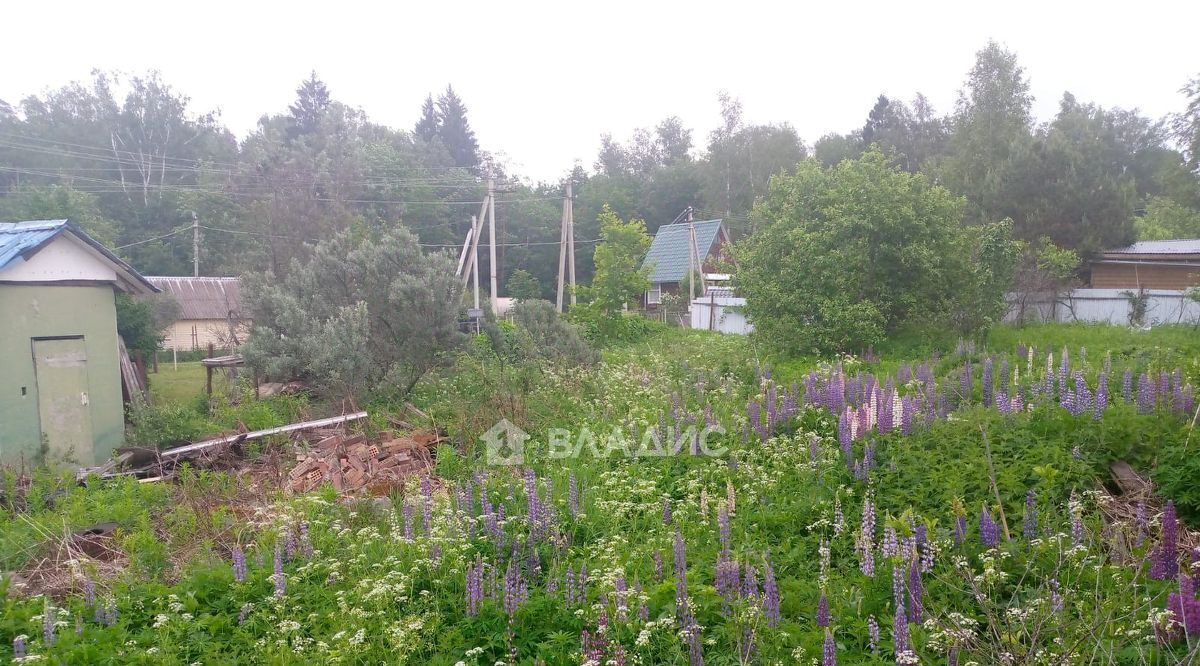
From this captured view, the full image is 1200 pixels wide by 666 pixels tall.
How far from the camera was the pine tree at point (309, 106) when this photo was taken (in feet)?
141

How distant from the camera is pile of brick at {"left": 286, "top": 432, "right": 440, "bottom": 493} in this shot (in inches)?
→ 316

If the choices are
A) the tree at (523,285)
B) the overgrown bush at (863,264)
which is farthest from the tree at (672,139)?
the overgrown bush at (863,264)

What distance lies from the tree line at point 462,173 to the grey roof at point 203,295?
206cm

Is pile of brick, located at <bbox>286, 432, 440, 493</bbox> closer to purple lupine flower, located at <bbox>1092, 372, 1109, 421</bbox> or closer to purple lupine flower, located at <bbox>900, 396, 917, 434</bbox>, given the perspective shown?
purple lupine flower, located at <bbox>900, 396, 917, 434</bbox>

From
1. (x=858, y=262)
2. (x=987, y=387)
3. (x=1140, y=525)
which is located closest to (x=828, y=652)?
(x=1140, y=525)

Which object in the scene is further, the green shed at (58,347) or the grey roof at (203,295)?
the grey roof at (203,295)

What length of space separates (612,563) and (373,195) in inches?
1401

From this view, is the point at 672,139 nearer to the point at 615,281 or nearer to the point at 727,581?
the point at 615,281

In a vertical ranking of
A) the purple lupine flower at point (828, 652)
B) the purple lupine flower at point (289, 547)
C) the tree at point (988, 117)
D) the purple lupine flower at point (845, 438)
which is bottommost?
the purple lupine flower at point (289, 547)

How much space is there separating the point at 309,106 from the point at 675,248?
24.2 m

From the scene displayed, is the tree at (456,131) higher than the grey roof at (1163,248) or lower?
higher

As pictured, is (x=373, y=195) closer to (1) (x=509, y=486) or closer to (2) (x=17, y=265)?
(2) (x=17, y=265)
